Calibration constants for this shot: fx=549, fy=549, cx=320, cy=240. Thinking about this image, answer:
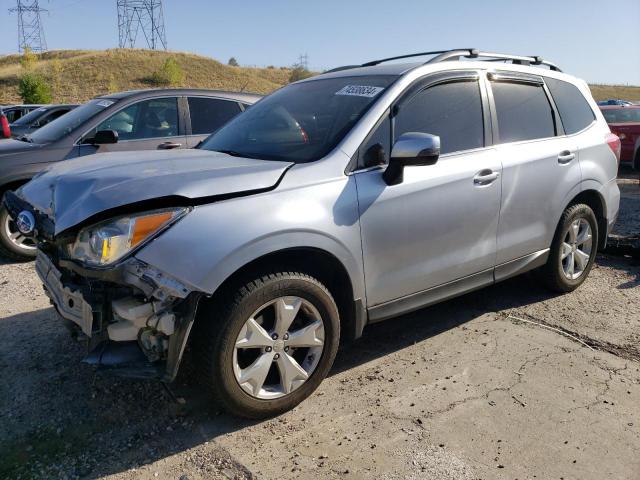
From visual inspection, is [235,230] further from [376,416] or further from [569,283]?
[569,283]

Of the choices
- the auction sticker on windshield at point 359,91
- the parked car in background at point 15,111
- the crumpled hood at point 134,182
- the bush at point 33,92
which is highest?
the bush at point 33,92

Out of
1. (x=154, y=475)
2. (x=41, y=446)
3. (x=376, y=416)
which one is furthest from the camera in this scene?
(x=376, y=416)

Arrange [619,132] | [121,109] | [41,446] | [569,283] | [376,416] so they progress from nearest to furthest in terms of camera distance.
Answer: [41,446], [376,416], [569,283], [121,109], [619,132]

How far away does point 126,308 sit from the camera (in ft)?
8.18

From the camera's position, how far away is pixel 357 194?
9.90ft

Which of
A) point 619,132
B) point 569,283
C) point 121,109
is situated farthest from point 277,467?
point 619,132

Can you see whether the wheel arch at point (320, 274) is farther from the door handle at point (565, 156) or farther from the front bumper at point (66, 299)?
the door handle at point (565, 156)

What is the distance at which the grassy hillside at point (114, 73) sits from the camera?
50.6 m

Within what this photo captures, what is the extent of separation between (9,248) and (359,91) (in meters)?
4.18

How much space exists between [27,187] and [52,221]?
610 mm

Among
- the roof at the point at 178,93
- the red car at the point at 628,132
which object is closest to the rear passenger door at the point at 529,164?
the roof at the point at 178,93

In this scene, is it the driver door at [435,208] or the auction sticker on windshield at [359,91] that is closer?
the driver door at [435,208]

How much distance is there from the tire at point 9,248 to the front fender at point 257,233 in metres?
3.84

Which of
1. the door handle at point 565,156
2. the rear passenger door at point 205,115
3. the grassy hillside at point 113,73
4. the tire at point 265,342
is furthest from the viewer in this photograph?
the grassy hillside at point 113,73
